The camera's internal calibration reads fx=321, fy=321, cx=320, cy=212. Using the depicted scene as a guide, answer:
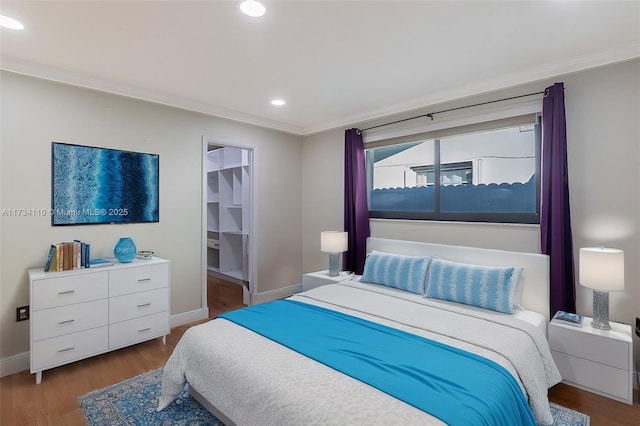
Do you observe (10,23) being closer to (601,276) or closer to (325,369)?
(325,369)

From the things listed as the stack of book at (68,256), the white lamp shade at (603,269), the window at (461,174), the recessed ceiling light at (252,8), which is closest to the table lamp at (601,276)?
the white lamp shade at (603,269)

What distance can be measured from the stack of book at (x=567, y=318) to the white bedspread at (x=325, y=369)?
355 millimetres

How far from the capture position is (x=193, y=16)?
6.40 feet

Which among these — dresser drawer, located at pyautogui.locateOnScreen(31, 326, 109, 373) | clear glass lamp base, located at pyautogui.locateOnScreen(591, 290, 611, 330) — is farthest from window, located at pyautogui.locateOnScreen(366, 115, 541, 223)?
dresser drawer, located at pyautogui.locateOnScreen(31, 326, 109, 373)

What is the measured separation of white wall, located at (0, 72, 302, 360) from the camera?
102 inches

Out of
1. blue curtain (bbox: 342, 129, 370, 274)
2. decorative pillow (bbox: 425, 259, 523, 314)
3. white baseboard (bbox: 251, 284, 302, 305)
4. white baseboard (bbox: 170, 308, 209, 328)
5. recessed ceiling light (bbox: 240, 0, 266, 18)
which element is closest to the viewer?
recessed ceiling light (bbox: 240, 0, 266, 18)

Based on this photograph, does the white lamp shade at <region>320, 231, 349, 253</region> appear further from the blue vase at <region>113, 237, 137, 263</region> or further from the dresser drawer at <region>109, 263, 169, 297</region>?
the blue vase at <region>113, 237, 137, 263</region>

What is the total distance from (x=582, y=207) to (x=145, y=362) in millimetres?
3883

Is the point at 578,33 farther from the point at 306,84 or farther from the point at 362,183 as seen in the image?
the point at 362,183

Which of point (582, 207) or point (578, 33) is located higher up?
point (578, 33)

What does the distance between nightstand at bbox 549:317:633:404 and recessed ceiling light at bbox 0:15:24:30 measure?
4.20 meters

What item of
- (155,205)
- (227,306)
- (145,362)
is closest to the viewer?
(145,362)

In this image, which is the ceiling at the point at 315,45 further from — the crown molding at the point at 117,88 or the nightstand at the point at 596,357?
the nightstand at the point at 596,357

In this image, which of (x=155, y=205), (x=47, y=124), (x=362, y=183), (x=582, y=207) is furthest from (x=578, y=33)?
(x=47, y=124)
